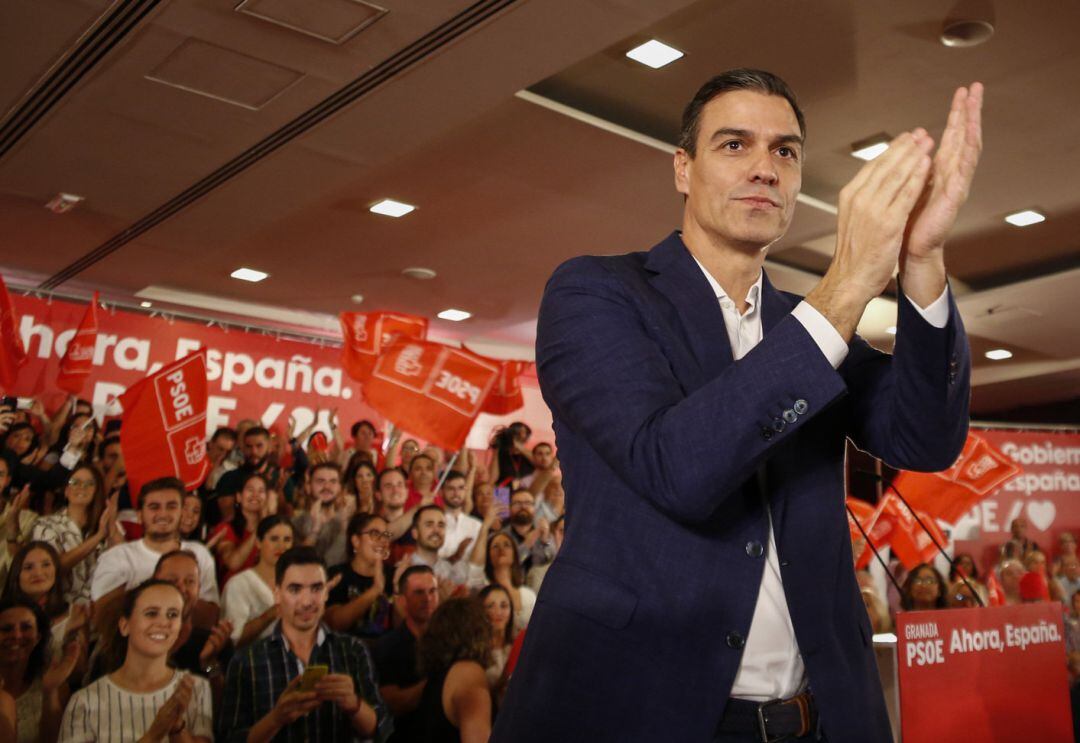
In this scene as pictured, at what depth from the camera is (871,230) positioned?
863 mm

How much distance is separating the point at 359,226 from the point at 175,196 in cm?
127

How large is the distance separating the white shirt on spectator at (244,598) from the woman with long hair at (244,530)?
0.55m

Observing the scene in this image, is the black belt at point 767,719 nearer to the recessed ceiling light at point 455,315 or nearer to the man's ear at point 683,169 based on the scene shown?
the man's ear at point 683,169

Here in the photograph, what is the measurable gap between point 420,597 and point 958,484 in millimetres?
3501

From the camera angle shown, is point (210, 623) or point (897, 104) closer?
point (210, 623)

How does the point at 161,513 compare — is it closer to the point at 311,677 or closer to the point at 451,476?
the point at 311,677

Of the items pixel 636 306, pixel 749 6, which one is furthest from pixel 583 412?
pixel 749 6

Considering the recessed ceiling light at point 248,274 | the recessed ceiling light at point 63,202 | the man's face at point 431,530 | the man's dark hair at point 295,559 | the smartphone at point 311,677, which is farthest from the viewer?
the recessed ceiling light at point 248,274

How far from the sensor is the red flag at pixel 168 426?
5.33 metres

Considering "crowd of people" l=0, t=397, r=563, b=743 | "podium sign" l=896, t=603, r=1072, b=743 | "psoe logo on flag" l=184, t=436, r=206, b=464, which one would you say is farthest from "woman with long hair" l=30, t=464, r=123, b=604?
"podium sign" l=896, t=603, r=1072, b=743

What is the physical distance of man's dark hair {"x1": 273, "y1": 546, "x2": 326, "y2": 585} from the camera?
4.11 m

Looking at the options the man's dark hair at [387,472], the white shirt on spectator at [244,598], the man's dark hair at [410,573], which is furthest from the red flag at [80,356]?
the man's dark hair at [410,573]

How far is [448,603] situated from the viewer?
419 centimetres

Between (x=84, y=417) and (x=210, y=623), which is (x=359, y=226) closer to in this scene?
(x=84, y=417)
